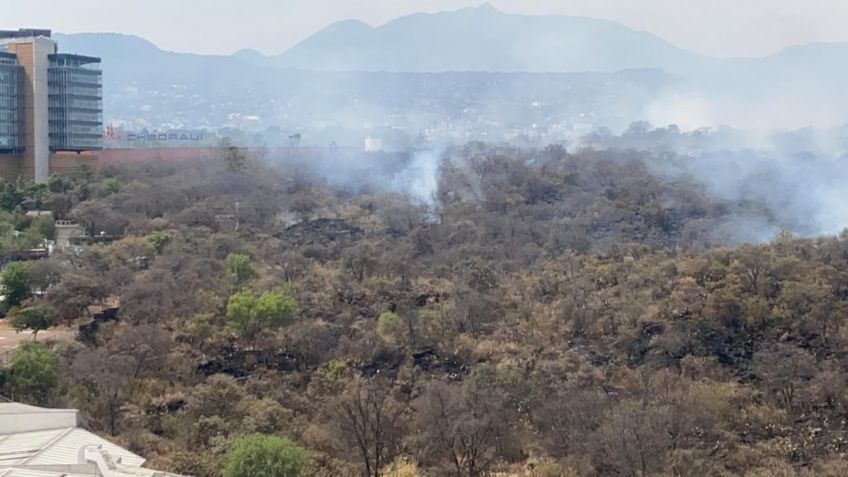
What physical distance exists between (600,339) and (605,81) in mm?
109384

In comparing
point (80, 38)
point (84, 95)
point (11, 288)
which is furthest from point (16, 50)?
point (80, 38)

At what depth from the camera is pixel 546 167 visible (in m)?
38.5

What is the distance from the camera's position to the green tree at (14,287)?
20312 mm

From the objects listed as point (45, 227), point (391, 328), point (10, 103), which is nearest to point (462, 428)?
point (391, 328)

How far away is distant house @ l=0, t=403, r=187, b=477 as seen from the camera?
9.29 meters

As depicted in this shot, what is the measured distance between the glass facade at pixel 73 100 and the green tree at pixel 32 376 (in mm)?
28189

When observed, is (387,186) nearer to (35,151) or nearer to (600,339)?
(35,151)

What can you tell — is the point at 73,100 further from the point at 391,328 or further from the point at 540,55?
the point at 540,55

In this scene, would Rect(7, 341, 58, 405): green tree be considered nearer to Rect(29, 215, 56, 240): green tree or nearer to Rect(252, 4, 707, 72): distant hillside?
Rect(29, 215, 56, 240): green tree

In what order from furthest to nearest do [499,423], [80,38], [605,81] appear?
1. [80,38]
2. [605,81]
3. [499,423]

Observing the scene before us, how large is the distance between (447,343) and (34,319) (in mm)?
6911

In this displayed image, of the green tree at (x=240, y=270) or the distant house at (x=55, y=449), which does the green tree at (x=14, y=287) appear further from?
the distant house at (x=55, y=449)

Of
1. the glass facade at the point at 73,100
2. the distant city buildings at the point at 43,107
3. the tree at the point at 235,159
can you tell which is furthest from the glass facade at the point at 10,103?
the tree at the point at 235,159

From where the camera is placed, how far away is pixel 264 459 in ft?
35.8
